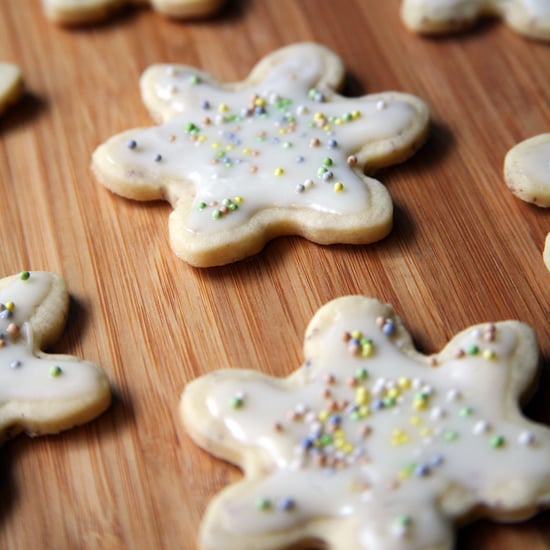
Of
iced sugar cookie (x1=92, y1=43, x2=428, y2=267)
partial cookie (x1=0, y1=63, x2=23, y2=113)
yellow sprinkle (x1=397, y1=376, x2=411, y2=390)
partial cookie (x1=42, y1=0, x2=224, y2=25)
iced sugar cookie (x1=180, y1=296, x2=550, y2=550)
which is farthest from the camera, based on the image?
partial cookie (x1=42, y1=0, x2=224, y2=25)

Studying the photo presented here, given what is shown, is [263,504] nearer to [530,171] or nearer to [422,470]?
[422,470]

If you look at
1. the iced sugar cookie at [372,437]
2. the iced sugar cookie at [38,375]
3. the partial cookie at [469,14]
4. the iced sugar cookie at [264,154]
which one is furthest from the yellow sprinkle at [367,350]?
the partial cookie at [469,14]

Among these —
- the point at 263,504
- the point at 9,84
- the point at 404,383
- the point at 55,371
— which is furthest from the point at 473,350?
the point at 9,84

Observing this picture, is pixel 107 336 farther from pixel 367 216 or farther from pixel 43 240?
pixel 367 216

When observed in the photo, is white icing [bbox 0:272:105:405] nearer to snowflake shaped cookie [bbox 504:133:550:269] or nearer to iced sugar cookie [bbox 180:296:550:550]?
iced sugar cookie [bbox 180:296:550:550]

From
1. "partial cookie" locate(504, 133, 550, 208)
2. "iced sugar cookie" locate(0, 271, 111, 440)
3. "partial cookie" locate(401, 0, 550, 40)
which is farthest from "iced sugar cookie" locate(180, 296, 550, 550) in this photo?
"partial cookie" locate(401, 0, 550, 40)

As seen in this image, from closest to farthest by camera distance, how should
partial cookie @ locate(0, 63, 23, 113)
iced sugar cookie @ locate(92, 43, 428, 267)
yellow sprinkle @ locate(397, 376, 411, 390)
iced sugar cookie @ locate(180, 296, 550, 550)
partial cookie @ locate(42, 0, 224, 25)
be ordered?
iced sugar cookie @ locate(180, 296, 550, 550) < yellow sprinkle @ locate(397, 376, 411, 390) < iced sugar cookie @ locate(92, 43, 428, 267) < partial cookie @ locate(0, 63, 23, 113) < partial cookie @ locate(42, 0, 224, 25)

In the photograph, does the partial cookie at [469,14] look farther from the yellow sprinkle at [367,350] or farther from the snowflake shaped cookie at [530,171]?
the yellow sprinkle at [367,350]
